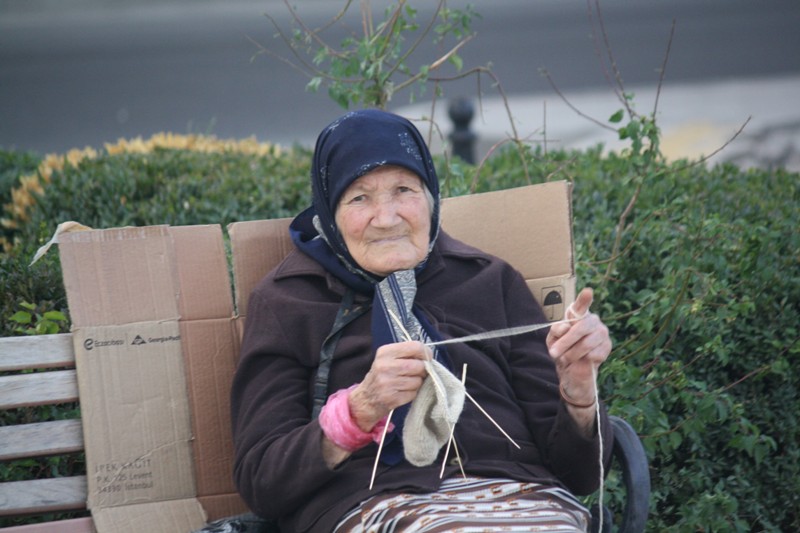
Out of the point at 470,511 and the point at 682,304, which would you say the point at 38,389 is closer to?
the point at 470,511

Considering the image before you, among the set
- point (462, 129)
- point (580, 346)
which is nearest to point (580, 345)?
point (580, 346)

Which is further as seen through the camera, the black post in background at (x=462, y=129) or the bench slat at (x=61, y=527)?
the black post in background at (x=462, y=129)

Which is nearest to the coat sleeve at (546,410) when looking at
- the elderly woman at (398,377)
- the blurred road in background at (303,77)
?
the elderly woman at (398,377)

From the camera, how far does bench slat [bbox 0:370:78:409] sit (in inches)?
110

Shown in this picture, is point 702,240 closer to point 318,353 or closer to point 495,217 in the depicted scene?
point 495,217

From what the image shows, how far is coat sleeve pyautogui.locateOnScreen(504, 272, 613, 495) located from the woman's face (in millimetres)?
343

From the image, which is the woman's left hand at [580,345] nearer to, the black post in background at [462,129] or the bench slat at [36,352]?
the bench slat at [36,352]

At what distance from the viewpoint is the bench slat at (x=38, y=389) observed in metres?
2.79

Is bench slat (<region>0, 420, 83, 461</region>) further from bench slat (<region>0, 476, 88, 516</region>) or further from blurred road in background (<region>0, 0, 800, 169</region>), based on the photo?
blurred road in background (<region>0, 0, 800, 169</region>)

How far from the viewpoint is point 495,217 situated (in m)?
3.23

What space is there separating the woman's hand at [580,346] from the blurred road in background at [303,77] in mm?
7491

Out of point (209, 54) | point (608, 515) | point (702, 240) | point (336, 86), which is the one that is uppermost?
point (209, 54)

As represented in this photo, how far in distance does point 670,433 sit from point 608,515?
61 centimetres

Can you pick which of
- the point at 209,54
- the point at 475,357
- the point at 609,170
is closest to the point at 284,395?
the point at 475,357
